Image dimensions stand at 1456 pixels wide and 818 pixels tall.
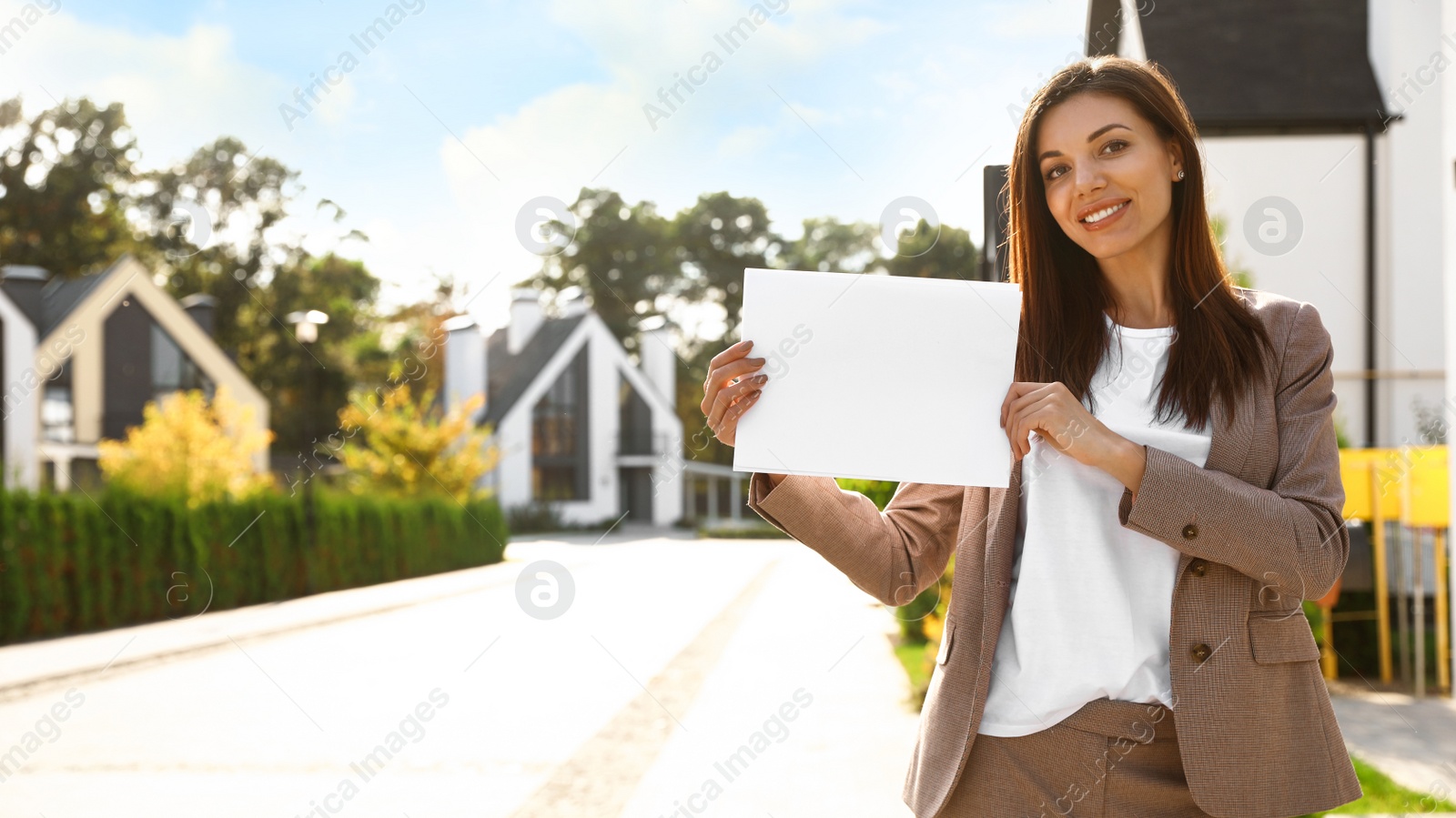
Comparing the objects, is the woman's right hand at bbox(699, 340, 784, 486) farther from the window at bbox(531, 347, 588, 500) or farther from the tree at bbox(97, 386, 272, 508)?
the window at bbox(531, 347, 588, 500)

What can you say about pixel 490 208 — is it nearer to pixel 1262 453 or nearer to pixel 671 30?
pixel 671 30

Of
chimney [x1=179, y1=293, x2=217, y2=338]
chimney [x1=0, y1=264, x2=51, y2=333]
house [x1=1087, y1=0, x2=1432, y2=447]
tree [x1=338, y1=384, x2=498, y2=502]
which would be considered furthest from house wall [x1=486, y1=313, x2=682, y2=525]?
house [x1=1087, y1=0, x2=1432, y2=447]

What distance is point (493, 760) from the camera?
517cm

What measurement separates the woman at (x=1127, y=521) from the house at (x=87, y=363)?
16637 millimetres

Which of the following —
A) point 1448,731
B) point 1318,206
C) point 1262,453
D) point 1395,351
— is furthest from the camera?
point 1318,206

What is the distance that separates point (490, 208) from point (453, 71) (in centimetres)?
204

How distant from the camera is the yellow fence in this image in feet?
18.3

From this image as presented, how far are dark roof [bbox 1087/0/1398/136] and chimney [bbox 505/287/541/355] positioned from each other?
16.6 m

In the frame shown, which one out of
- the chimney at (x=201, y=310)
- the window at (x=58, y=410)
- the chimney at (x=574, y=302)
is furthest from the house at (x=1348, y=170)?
the chimney at (x=201, y=310)

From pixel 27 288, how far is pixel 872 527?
847 inches

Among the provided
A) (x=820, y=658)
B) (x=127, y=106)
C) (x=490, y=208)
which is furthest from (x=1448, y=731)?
(x=127, y=106)

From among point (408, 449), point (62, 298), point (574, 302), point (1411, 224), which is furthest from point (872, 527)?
point (574, 302)

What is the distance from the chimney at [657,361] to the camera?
23.7 m

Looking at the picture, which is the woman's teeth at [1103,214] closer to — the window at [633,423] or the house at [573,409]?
the house at [573,409]
